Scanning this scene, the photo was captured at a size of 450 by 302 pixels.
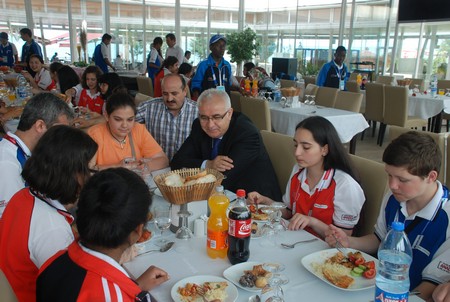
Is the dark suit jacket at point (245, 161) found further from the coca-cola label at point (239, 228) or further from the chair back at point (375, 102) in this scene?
the chair back at point (375, 102)

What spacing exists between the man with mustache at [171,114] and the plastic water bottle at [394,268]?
7.58ft

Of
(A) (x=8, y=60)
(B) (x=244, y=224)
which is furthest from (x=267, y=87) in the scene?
(A) (x=8, y=60)

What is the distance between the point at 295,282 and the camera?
1393 mm

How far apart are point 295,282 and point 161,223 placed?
2.10 ft

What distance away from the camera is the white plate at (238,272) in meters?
1.33

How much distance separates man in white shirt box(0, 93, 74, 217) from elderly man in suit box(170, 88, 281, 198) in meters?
0.84

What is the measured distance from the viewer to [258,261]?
60.6 inches

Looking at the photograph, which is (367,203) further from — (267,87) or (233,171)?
(267,87)

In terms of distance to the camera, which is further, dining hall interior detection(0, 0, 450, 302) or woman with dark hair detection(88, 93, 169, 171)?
woman with dark hair detection(88, 93, 169, 171)

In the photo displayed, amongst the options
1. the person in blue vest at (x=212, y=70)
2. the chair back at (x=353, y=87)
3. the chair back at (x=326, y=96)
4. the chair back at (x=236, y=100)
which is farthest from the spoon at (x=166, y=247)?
the chair back at (x=353, y=87)

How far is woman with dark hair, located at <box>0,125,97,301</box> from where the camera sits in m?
1.43

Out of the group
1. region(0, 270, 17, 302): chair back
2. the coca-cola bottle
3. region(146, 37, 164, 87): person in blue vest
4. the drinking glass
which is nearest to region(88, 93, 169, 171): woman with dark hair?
the drinking glass

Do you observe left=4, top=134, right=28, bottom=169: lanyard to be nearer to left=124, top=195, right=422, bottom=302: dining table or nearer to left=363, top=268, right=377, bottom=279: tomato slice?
left=124, top=195, right=422, bottom=302: dining table

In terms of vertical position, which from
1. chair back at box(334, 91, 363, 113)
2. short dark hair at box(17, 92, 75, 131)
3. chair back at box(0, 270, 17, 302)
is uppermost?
short dark hair at box(17, 92, 75, 131)
